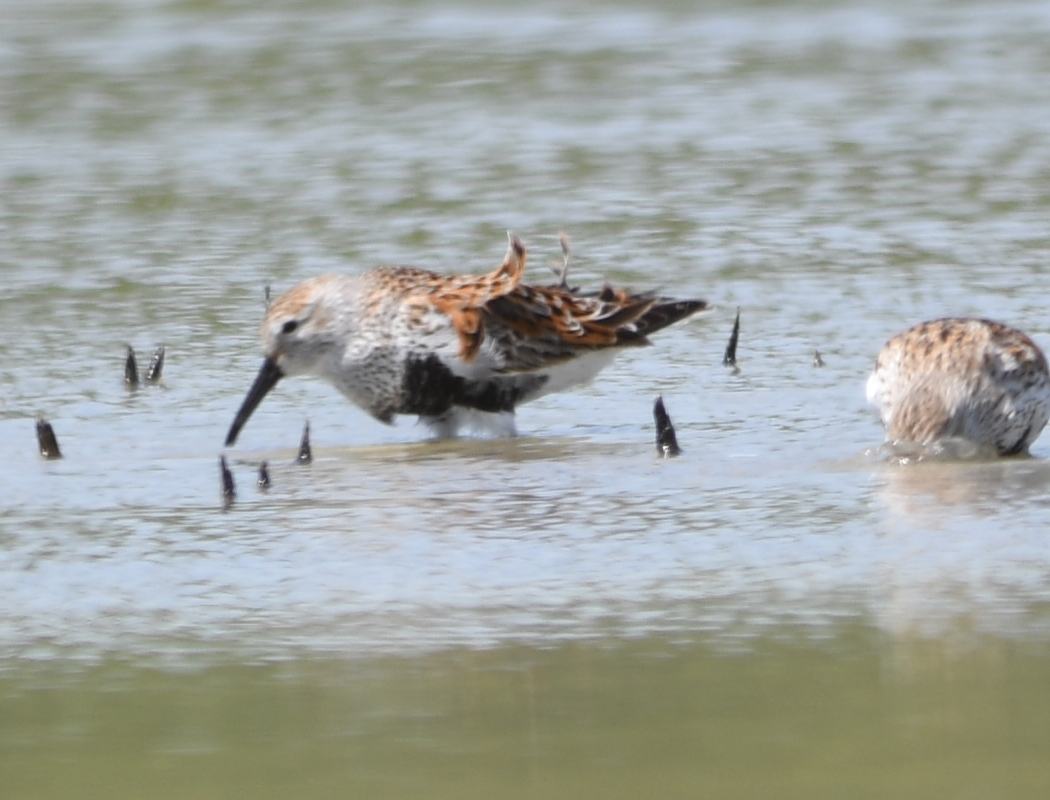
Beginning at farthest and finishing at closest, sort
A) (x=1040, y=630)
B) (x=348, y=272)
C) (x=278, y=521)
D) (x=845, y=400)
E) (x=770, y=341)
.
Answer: (x=348, y=272) → (x=770, y=341) → (x=845, y=400) → (x=278, y=521) → (x=1040, y=630)

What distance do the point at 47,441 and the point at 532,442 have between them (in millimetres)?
1557

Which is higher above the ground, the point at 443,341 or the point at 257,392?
the point at 443,341

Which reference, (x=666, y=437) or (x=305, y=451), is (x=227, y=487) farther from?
(x=666, y=437)

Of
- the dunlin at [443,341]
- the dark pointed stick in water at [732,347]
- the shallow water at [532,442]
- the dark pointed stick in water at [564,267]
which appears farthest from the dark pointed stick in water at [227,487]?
the dark pointed stick in water at [732,347]

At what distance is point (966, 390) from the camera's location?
22.0 ft

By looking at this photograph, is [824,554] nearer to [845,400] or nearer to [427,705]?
[427,705]

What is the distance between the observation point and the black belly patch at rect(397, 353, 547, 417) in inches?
302

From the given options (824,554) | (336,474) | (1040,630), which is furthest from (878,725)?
(336,474)

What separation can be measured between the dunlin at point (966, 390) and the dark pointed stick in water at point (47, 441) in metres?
2.49

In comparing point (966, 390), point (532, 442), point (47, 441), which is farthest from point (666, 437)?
point (47, 441)

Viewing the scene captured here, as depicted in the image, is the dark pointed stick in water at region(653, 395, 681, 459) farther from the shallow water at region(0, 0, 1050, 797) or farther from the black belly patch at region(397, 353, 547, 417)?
the black belly patch at region(397, 353, 547, 417)

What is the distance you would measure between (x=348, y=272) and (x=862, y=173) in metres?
2.98

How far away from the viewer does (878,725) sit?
4.03 m

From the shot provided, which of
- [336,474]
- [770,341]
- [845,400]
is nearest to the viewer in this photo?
[336,474]
